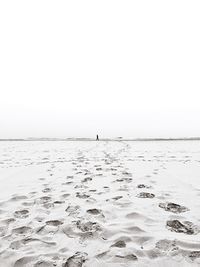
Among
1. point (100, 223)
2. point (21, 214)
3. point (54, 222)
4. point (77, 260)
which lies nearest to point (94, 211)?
point (100, 223)

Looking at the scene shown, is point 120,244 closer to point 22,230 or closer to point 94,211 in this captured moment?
point 94,211

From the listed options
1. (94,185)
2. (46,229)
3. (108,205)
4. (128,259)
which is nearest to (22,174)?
(94,185)

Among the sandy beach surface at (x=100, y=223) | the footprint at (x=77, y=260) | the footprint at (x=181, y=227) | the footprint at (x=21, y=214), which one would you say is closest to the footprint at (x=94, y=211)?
the sandy beach surface at (x=100, y=223)

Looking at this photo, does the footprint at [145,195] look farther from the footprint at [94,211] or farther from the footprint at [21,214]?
the footprint at [21,214]

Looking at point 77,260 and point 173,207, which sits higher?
point 173,207

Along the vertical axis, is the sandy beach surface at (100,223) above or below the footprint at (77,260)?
above

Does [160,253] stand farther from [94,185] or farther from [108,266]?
[94,185]

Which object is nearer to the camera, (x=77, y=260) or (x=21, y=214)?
(x=77, y=260)

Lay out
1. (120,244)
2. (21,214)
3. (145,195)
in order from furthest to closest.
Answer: (145,195) < (21,214) < (120,244)

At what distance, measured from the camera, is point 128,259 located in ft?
9.16

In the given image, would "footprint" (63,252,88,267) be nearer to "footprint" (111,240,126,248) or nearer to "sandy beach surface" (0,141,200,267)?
"sandy beach surface" (0,141,200,267)

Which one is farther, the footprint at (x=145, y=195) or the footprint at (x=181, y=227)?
the footprint at (x=145, y=195)

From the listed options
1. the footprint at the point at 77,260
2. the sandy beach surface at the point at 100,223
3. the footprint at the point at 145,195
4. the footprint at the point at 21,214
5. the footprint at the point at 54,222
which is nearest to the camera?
the footprint at the point at 77,260

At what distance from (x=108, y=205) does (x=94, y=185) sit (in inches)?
61.1
